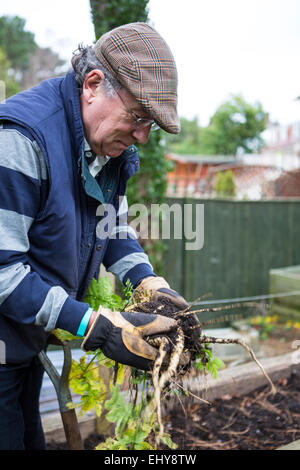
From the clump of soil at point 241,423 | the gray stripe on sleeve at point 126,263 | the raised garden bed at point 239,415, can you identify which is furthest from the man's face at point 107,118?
the clump of soil at point 241,423

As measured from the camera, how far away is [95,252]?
5.83 ft

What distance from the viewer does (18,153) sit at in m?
1.37

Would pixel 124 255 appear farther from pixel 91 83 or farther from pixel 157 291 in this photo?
pixel 91 83

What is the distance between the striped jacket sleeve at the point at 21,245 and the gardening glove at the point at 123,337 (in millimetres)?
73

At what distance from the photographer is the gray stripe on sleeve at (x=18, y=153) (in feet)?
4.46

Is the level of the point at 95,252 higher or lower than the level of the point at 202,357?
higher

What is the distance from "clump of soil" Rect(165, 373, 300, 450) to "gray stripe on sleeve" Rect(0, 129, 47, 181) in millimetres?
1862

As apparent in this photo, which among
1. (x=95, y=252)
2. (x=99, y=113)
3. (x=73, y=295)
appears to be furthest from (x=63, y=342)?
(x=99, y=113)

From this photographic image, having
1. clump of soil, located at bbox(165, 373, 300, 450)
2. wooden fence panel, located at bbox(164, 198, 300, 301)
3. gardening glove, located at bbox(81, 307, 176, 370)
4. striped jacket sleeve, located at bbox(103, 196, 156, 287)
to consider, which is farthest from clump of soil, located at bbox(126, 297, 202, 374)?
wooden fence panel, located at bbox(164, 198, 300, 301)

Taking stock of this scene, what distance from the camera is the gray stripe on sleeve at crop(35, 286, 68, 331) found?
1.38 metres

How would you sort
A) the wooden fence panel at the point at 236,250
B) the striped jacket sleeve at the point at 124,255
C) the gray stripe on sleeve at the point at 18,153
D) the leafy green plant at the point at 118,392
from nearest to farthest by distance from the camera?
the gray stripe on sleeve at the point at 18,153 < the leafy green plant at the point at 118,392 < the striped jacket sleeve at the point at 124,255 < the wooden fence panel at the point at 236,250

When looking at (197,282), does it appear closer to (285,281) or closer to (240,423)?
(285,281)

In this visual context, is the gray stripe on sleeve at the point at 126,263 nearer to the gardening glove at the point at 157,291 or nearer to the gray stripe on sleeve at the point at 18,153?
the gardening glove at the point at 157,291

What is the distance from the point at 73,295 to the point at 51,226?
372mm
